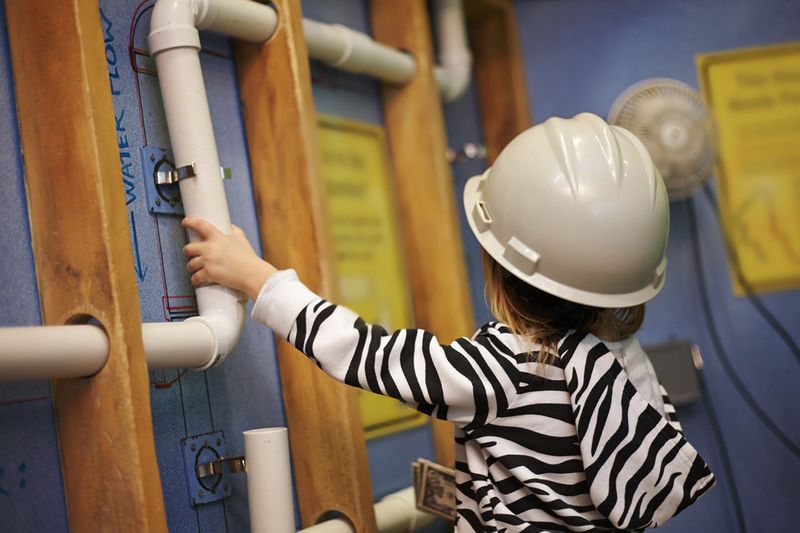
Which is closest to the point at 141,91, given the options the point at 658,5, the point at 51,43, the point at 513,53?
the point at 51,43

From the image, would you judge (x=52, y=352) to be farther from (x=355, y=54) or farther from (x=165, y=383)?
(x=355, y=54)

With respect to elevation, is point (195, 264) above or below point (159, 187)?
below

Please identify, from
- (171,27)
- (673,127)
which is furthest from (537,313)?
(673,127)

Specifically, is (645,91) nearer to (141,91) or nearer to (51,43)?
(141,91)

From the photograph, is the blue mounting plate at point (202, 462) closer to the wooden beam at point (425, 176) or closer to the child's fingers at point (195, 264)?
the child's fingers at point (195, 264)

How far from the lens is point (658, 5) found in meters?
2.31

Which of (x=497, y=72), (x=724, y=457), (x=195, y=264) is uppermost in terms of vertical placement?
(x=497, y=72)

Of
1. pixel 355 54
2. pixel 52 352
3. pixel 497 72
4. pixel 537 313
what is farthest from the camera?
pixel 497 72

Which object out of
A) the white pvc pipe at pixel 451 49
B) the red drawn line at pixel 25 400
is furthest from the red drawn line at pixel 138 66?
the white pvc pipe at pixel 451 49

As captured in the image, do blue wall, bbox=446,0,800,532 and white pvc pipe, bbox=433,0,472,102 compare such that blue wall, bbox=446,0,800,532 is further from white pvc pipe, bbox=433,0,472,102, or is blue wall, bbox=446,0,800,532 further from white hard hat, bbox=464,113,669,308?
white hard hat, bbox=464,113,669,308

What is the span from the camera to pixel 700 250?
2252mm

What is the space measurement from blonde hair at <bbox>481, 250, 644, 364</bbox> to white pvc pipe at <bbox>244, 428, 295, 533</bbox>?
361 millimetres

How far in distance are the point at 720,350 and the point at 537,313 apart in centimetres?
116

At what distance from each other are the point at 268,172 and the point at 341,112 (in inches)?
16.0
